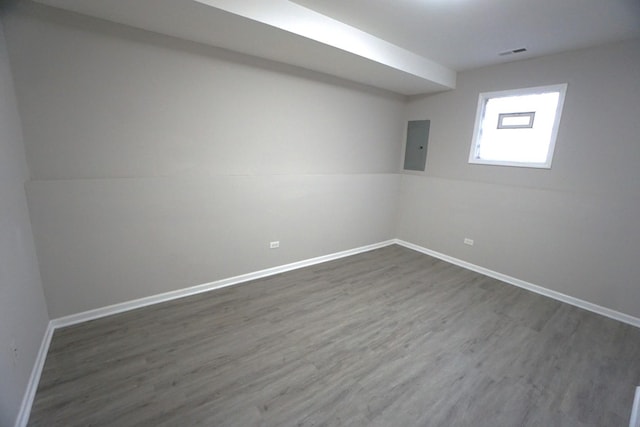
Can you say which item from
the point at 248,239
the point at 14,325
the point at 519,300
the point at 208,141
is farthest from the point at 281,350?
the point at 519,300

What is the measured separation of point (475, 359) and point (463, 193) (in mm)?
2602

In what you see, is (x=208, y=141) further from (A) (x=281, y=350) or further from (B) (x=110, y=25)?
(A) (x=281, y=350)

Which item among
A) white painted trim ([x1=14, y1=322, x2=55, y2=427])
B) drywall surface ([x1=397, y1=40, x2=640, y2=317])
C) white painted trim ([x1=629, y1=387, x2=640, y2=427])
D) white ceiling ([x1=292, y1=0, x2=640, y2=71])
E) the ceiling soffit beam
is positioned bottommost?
white painted trim ([x1=629, y1=387, x2=640, y2=427])

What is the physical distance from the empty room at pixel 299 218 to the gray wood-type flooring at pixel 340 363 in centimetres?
2

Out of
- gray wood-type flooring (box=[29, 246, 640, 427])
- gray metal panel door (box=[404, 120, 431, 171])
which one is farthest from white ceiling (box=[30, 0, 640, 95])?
gray wood-type flooring (box=[29, 246, 640, 427])

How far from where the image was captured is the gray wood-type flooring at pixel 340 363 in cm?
168

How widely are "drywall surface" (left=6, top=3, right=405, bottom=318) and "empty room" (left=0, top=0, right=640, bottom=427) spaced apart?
2 centimetres

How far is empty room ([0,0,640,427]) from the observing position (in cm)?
181

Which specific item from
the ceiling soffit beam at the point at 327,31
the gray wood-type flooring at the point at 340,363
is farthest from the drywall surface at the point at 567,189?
the ceiling soffit beam at the point at 327,31

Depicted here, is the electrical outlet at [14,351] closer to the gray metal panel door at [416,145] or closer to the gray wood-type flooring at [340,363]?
the gray wood-type flooring at [340,363]

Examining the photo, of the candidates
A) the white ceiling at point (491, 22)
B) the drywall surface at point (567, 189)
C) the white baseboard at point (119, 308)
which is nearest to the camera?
the white baseboard at point (119, 308)

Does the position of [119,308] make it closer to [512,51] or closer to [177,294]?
[177,294]

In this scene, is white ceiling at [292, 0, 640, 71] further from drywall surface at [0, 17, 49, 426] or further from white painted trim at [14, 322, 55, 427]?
white painted trim at [14, 322, 55, 427]

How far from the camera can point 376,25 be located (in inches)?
106
